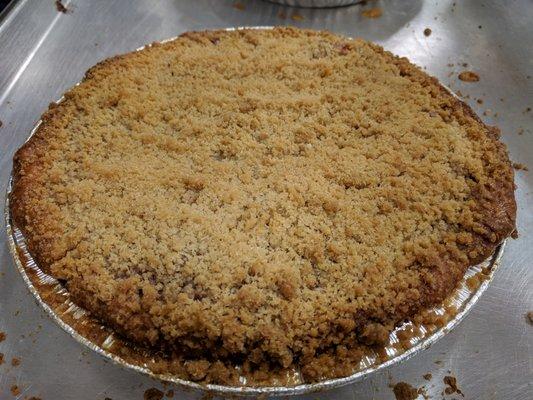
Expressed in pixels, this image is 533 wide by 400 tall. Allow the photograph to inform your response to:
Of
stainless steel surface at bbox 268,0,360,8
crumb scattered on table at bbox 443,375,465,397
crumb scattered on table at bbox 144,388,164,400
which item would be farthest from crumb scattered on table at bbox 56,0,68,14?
crumb scattered on table at bbox 443,375,465,397

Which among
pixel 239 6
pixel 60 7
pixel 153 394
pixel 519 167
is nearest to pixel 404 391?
pixel 153 394

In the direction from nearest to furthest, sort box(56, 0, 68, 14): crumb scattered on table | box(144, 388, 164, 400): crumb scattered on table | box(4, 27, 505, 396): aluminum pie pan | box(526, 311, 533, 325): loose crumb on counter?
1. box(4, 27, 505, 396): aluminum pie pan
2. box(144, 388, 164, 400): crumb scattered on table
3. box(526, 311, 533, 325): loose crumb on counter
4. box(56, 0, 68, 14): crumb scattered on table

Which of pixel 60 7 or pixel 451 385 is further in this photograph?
pixel 60 7

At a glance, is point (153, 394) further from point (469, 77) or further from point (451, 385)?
point (469, 77)

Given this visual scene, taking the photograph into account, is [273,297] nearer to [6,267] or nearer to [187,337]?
[187,337]

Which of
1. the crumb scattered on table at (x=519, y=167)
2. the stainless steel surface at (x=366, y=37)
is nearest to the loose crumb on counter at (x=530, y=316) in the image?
the stainless steel surface at (x=366, y=37)

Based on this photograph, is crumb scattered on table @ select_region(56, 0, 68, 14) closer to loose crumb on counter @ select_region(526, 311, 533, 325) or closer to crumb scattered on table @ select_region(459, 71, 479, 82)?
crumb scattered on table @ select_region(459, 71, 479, 82)
